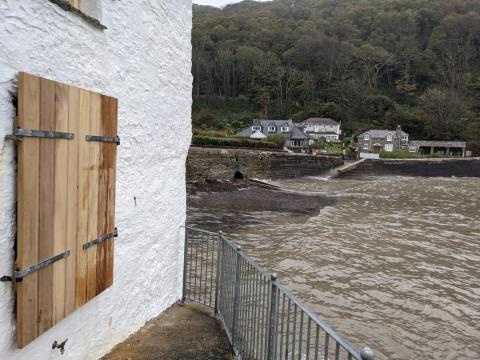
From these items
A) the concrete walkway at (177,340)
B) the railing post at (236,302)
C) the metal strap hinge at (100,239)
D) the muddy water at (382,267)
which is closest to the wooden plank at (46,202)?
the metal strap hinge at (100,239)

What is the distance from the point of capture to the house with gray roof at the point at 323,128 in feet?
235

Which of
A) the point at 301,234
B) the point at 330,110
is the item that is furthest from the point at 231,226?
the point at 330,110

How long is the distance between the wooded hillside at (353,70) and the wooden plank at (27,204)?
230ft

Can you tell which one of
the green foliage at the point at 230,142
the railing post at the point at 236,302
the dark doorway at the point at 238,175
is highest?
the green foliage at the point at 230,142

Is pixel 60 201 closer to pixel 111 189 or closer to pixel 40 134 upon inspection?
pixel 40 134

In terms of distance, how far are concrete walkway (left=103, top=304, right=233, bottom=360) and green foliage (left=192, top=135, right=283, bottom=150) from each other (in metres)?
34.8

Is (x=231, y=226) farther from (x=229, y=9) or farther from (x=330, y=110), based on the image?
(x=229, y=9)

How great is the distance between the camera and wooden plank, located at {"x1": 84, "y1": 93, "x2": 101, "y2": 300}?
3.22m

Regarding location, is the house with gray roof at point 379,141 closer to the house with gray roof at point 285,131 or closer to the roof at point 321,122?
the roof at point 321,122

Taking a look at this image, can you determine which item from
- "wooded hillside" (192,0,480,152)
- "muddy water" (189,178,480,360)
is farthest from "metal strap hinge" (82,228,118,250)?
"wooded hillside" (192,0,480,152)

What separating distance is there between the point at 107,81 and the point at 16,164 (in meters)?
1.34

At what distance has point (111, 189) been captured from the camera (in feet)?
11.8

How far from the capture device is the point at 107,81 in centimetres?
359

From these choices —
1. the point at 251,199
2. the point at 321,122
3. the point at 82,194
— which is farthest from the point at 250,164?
the point at 321,122
